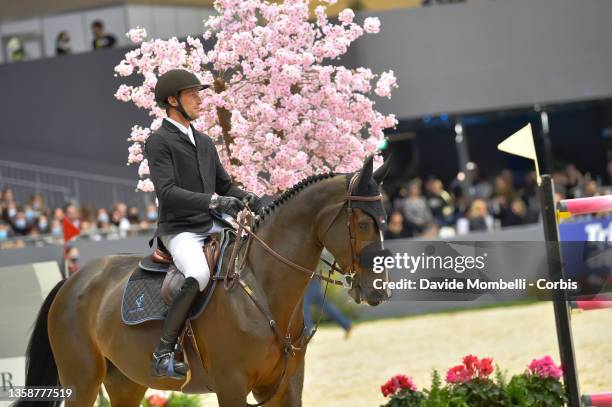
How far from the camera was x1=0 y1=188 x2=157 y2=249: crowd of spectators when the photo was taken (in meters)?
11.8

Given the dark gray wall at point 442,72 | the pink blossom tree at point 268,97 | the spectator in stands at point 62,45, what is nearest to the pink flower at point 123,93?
the pink blossom tree at point 268,97

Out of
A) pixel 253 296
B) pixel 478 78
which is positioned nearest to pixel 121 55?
pixel 478 78

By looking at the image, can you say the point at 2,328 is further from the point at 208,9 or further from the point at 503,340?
the point at 208,9

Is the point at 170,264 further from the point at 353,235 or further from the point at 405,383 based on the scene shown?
the point at 405,383

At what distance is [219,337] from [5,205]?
9.33m

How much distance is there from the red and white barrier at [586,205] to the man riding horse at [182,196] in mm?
1573

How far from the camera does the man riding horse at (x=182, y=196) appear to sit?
14.2 ft

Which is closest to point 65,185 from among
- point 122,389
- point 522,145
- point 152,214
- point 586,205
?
point 152,214

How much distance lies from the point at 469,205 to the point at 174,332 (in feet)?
37.6

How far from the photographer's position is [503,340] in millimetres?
10453

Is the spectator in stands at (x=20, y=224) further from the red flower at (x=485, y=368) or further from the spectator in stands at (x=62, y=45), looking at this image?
the red flower at (x=485, y=368)

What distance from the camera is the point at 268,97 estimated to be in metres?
5.84

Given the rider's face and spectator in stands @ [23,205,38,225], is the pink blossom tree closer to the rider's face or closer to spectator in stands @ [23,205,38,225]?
Answer: the rider's face

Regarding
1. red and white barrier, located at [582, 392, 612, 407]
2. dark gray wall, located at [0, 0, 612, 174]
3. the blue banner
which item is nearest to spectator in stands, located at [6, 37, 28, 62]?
dark gray wall, located at [0, 0, 612, 174]
